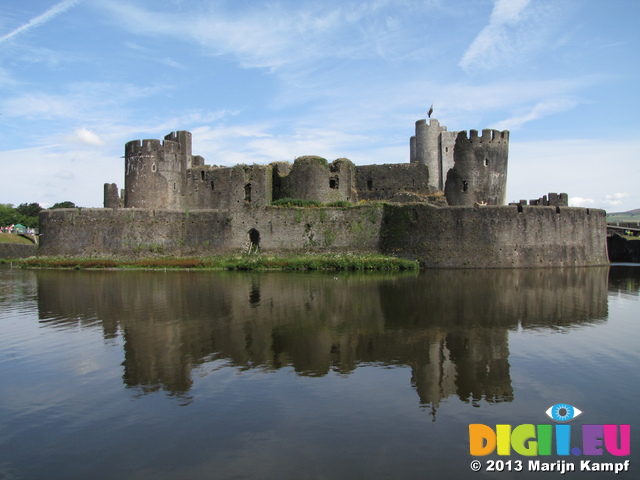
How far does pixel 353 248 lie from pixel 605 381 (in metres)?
22.8

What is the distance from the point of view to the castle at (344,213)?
2878 cm

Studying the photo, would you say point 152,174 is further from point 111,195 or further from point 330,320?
point 330,320

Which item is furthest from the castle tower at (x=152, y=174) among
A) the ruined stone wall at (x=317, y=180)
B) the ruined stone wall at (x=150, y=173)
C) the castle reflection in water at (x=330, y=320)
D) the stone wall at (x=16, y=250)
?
the castle reflection in water at (x=330, y=320)

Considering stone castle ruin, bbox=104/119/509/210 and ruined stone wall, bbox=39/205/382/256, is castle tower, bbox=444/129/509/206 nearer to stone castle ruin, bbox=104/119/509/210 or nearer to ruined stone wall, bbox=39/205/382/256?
stone castle ruin, bbox=104/119/509/210

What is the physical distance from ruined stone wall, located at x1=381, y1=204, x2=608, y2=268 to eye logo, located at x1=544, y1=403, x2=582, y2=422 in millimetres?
21632

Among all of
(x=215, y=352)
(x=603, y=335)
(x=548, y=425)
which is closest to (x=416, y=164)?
(x=603, y=335)

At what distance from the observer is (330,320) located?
43.0ft

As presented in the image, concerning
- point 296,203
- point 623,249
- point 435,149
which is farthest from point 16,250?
point 623,249

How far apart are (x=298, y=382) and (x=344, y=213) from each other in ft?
77.3

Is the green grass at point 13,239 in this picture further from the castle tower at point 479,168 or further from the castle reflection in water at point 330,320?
the castle tower at point 479,168

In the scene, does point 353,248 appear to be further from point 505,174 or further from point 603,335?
point 603,335

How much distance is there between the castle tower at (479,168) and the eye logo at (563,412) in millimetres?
26760

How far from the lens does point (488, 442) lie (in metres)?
6.23

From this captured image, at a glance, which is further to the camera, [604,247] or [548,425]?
[604,247]
